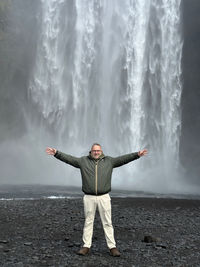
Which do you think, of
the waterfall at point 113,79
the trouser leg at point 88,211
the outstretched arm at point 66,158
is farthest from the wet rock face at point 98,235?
the waterfall at point 113,79

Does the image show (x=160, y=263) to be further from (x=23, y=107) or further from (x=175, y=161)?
(x=23, y=107)

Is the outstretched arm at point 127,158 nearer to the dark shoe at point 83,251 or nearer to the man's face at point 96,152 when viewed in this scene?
the man's face at point 96,152

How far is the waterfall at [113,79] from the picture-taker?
34.1m

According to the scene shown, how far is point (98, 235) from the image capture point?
9.29m

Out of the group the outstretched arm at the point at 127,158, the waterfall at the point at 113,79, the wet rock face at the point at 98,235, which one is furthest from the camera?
the waterfall at the point at 113,79

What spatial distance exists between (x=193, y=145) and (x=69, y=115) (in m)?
15.9

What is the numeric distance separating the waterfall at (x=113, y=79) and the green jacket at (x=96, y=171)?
24.7 m

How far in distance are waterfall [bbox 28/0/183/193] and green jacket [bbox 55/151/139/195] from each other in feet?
80.9

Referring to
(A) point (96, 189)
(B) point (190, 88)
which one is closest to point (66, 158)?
(A) point (96, 189)

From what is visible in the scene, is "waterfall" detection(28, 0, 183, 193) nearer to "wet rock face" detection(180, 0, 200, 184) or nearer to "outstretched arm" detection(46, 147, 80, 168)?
"wet rock face" detection(180, 0, 200, 184)

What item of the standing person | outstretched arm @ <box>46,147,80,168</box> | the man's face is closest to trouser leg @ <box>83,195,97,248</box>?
the standing person

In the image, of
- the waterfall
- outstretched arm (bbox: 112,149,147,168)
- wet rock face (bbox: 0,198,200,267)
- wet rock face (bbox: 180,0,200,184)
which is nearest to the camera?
wet rock face (bbox: 0,198,200,267)

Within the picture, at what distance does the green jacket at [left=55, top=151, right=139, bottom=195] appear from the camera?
22.9ft

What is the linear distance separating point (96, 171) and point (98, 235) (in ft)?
10.1
